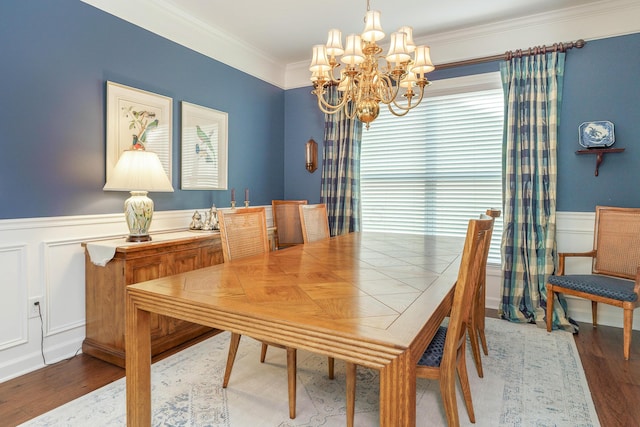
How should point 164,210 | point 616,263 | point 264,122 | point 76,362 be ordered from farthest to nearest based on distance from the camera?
point 264,122, point 164,210, point 616,263, point 76,362

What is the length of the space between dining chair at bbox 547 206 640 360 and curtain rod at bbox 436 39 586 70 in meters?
1.42

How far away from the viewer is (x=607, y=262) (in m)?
2.98

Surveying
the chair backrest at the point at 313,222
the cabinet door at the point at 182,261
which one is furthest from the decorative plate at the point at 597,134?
the cabinet door at the point at 182,261

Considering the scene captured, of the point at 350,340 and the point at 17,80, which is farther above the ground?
the point at 17,80

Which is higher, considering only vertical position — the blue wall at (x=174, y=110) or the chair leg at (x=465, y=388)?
the blue wall at (x=174, y=110)

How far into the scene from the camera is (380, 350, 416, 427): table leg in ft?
3.09

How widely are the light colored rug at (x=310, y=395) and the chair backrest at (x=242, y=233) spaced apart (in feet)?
2.47

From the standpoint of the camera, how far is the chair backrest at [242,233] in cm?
208

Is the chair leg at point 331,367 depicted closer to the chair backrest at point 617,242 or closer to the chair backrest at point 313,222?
the chair backrest at point 313,222

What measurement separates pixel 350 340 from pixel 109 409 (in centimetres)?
158

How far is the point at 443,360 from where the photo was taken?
4.79ft

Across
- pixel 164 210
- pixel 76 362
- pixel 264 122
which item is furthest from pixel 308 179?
pixel 76 362

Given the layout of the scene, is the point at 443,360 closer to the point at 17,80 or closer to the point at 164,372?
the point at 164,372

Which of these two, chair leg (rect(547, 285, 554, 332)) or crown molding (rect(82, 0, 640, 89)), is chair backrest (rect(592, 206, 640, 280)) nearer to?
chair leg (rect(547, 285, 554, 332))
